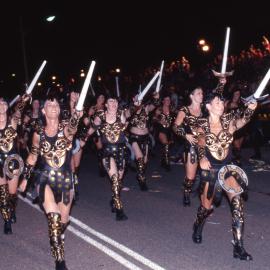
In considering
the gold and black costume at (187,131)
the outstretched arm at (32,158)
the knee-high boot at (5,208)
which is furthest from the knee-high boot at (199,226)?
the knee-high boot at (5,208)

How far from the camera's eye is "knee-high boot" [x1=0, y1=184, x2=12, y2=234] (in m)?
7.04

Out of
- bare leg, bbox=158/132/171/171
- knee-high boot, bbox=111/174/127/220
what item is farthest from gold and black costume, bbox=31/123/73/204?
bare leg, bbox=158/132/171/171

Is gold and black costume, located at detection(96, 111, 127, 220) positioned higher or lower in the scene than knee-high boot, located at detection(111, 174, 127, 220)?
higher

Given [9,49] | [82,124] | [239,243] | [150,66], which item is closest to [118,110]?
[82,124]

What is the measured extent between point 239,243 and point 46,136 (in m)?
2.39

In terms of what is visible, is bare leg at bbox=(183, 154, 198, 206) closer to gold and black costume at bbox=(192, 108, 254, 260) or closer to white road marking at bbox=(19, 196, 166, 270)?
white road marking at bbox=(19, 196, 166, 270)

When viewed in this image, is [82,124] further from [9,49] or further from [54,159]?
[9,49]

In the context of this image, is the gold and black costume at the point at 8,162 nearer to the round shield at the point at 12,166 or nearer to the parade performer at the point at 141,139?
the round shield at the point at 12,166

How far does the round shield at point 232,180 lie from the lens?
18.4 ft

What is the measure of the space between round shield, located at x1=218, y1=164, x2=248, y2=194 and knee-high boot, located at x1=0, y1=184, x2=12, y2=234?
3.08 metres

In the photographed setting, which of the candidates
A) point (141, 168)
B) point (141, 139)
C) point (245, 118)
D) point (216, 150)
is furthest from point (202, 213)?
point (141, 139)

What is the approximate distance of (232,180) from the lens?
5.69 meters

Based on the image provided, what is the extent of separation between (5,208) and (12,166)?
2.09 feet

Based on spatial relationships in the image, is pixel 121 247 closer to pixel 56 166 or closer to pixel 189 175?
pixel 56 166
